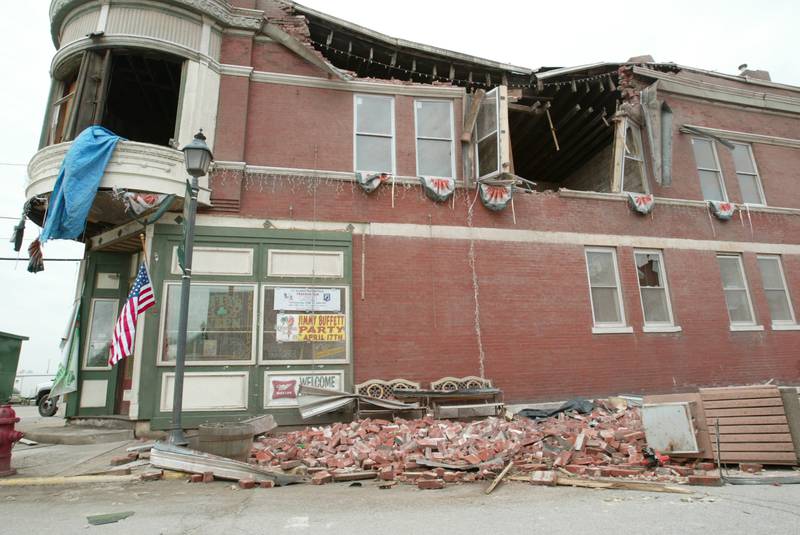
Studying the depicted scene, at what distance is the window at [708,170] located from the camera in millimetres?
14125

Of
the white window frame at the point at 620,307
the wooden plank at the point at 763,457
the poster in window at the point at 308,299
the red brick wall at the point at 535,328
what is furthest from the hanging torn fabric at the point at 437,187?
the wooden plank at the point at 763,457

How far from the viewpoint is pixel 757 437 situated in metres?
6.48

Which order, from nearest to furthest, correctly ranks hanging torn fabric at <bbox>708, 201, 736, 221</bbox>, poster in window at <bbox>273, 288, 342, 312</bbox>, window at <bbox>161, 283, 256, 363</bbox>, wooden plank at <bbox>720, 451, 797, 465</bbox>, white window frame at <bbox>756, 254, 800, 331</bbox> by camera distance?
wooden plank at <bbox>720, 451, 797, 465</bbox>
window at <bbox>161, 283, 256, 363</bbox>
poster in window at <bbox>273, 288, 342, 312</bbox>
white window frame at <bbox>756, 254, 800, 331</bbox>
hanging torn fabric at <bbox>708, 201, 736, 221</bbox>

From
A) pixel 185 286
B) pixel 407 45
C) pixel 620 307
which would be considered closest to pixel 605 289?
pixel 620 307

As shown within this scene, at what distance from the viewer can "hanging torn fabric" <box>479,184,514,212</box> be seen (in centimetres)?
1158

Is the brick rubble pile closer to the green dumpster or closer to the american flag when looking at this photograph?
the american flag

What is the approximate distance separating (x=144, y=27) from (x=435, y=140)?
6934 millimetres

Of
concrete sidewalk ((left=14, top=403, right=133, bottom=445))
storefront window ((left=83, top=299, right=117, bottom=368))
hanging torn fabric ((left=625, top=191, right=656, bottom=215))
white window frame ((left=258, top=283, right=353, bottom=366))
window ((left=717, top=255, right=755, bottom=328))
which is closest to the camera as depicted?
concrete sidewalk ((left=14, top=403, right=133, bottom=445))

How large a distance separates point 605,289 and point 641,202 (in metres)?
2.73

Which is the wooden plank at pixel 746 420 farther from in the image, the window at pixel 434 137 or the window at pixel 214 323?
the window at pixel 214 323

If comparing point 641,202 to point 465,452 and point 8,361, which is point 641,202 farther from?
point 8,361

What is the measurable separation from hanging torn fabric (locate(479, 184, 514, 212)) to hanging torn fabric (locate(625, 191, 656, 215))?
12.5ft

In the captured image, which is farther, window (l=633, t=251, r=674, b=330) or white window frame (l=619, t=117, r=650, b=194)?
white window frame (l=619, t=117, r=650, b=194)

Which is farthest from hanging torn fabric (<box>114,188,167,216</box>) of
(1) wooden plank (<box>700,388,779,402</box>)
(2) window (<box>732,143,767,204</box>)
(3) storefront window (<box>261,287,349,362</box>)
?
(2) window (<box>732,143,767,204</box>)
